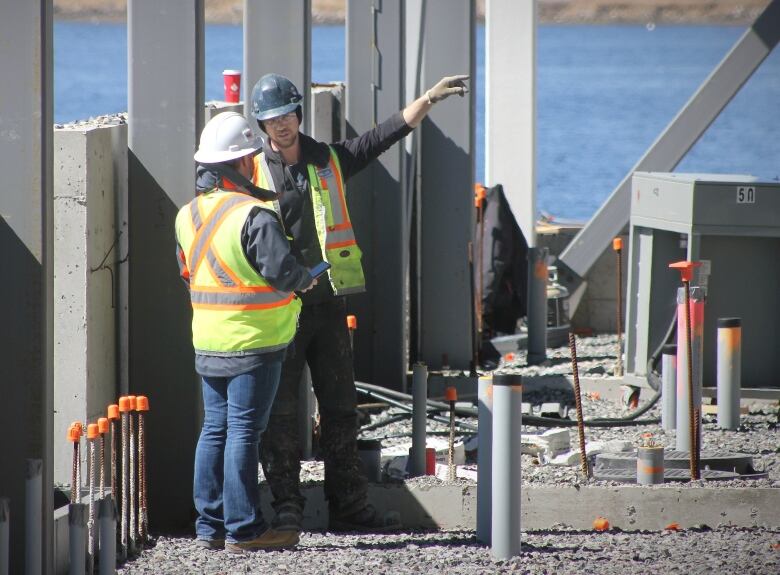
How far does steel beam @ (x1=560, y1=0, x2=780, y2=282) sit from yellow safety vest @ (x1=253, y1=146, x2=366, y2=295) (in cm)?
658

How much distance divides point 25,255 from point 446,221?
643 cm

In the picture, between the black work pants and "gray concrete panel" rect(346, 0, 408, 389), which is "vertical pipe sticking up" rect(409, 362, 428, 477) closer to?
the black work pants

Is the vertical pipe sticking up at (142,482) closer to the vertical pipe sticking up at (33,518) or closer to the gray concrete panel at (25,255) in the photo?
the gray concrete panel at (25,255)

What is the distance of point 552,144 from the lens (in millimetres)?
68062

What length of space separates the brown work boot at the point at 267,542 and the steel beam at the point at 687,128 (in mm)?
7156

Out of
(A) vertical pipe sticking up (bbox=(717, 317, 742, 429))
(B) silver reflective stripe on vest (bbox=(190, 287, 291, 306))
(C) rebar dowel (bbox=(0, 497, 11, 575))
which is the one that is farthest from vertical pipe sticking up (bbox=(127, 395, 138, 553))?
(A) vertical pipe sticking up (bbox=(717, 317, 742, 429))

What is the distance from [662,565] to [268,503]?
1923 millimetres

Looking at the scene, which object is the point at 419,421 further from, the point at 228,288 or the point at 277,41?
the point at 277,41

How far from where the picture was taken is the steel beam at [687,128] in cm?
1334

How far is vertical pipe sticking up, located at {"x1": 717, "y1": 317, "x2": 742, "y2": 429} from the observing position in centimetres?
920

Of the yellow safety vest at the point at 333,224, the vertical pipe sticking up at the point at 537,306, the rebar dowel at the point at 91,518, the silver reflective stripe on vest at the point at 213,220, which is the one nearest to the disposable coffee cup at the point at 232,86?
the yellow safety vest at the point at 333,224

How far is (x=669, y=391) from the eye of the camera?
9250 millimetres

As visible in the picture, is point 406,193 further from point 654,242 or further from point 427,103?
point 427,103

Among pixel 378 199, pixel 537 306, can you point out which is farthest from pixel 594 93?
pixel 378 199
